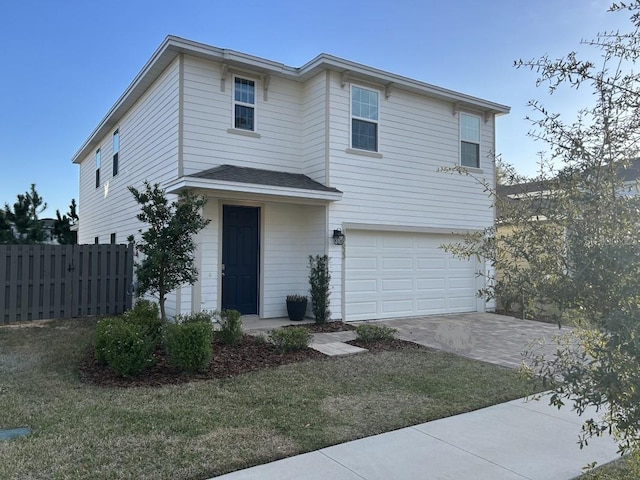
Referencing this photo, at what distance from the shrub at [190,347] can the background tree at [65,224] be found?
64.5ft

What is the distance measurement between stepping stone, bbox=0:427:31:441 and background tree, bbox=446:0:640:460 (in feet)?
A: 12.5

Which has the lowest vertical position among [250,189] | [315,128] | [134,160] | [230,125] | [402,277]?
[402,277]

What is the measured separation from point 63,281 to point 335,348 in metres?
7.18

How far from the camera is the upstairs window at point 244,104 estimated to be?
9.82 m

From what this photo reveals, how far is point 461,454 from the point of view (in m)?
3.54

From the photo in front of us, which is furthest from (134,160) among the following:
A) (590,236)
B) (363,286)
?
(590,236)

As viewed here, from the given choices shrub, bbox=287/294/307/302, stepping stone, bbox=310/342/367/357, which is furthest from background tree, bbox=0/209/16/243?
stepping stone, bbox=310/342/367/357

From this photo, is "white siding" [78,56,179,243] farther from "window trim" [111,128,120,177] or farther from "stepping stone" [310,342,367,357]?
"stepping stone" [310,342,367,357]

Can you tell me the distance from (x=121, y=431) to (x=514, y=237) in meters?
3.49

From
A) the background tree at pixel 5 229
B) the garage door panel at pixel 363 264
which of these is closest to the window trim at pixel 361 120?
the garage door panel at pixel 363 264

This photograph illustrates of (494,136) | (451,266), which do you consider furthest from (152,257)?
(494,136)

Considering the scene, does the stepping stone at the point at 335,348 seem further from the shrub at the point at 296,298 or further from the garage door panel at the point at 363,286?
the garage door panel at the point at 363,286

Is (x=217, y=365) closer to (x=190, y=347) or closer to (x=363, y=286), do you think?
(x=190, y=347)

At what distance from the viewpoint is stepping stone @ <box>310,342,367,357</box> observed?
7009 millimetres
